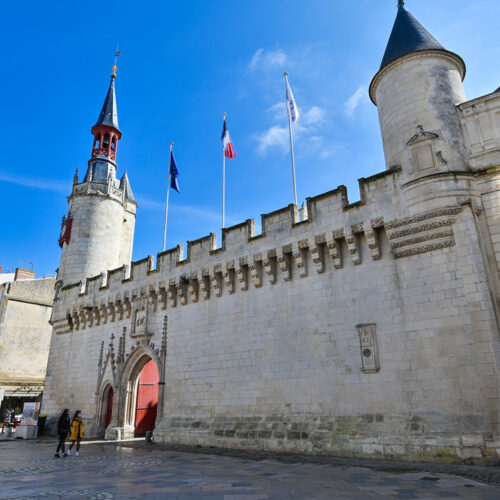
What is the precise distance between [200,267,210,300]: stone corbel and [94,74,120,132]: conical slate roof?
15.8 metres

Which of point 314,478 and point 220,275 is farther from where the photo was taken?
point 220,275

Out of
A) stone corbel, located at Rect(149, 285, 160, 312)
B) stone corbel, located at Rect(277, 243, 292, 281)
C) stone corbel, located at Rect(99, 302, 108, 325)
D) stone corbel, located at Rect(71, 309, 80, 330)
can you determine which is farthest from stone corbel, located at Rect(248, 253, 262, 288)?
stone corbel, located at Rect(71, 309, 80, 330)

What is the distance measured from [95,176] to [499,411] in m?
23.4

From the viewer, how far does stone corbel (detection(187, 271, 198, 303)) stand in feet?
53.0

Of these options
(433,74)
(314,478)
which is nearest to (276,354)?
(314,478)

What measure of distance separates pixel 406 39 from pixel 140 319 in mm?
14862

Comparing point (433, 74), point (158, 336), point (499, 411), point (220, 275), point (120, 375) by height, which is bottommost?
point (499, 411)

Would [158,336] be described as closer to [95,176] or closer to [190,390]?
[190,390]

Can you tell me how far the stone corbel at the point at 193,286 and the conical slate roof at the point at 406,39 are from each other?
10.1 meters

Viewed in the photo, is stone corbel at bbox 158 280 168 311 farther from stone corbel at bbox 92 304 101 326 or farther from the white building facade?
stone corbel at bbox 92 304 101 326

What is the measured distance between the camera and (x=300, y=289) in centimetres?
1321

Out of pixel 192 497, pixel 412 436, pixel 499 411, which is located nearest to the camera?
pixel 192 497

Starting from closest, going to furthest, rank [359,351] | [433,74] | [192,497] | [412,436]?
[192,497]
[412,436]
[359,351]
[433,74]

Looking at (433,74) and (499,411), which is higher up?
(433,74)
